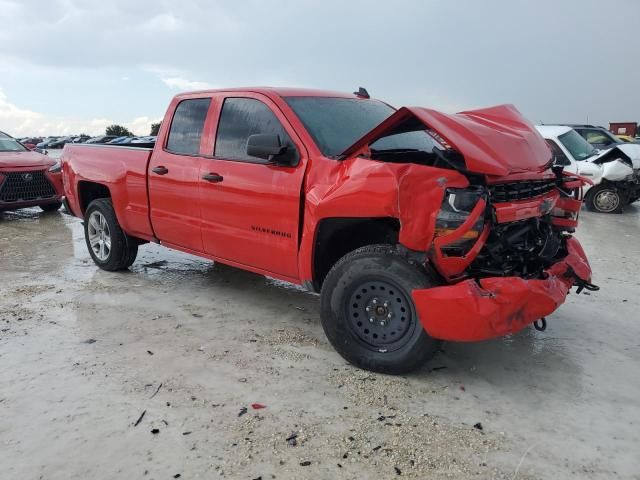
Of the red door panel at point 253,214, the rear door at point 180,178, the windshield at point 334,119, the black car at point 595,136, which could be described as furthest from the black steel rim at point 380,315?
the black car at point 595,136

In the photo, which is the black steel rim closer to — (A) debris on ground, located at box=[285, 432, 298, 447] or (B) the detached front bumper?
(B) the detached front bumper

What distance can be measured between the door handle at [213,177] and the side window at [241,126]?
165 millimetres

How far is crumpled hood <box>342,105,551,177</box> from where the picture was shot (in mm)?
3006

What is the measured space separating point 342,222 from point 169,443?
164 centimetres

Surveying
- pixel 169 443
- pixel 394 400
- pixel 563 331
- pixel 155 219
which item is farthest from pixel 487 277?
pixel 155 219

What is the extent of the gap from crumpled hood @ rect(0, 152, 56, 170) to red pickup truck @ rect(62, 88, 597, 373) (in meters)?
5.78

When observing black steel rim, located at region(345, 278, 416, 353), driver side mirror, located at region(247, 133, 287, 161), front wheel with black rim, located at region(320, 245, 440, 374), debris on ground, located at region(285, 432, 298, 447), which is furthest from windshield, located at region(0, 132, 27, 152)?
debris on ground, located at region(285, 432, 298, 447)

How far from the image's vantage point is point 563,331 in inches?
162

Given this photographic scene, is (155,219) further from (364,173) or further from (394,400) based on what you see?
(394,400)

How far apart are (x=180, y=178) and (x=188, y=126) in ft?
1.62

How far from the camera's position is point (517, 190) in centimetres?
329

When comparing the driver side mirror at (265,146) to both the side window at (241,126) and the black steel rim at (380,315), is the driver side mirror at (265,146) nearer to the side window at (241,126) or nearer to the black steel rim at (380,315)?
the side window at (241,126)

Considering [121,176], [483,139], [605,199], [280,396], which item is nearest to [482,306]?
[483,139]

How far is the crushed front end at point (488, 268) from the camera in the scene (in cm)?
288
